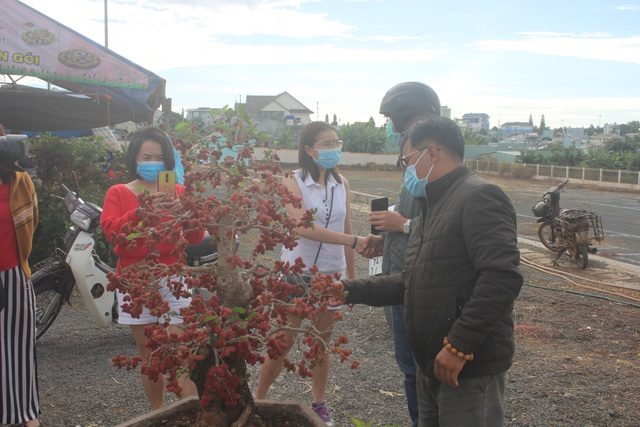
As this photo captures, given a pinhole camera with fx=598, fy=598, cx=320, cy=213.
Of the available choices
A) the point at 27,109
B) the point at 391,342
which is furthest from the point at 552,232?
the point at 27,109

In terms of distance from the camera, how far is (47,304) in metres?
4.91

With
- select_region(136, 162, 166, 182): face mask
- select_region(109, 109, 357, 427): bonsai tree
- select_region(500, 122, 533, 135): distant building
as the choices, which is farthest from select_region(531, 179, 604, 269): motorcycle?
Answer: select_region(500, 122, 533, 135): distant building

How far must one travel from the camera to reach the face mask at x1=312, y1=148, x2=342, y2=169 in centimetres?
356

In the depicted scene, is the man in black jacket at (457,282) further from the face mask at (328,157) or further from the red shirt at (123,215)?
the red shirt at (123,215)

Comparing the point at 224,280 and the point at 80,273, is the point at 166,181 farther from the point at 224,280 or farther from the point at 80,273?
the point at 80,273

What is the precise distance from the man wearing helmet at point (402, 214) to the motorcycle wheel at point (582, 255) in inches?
276

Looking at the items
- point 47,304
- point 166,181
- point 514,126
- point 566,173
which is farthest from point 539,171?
point 514,126

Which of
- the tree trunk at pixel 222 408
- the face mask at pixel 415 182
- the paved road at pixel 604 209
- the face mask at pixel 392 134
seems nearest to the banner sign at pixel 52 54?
the face mask at pixel 392 134

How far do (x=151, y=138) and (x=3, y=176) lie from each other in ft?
2.83

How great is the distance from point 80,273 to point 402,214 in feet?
9.01

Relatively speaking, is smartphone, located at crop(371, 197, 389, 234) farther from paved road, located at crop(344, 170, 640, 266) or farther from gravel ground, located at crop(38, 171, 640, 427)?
paved road, located at crop(344, 170, 640, 266)

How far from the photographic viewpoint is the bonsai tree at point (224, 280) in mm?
1979

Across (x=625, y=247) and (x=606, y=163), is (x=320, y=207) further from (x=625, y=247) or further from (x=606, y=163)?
(x=606, y=163)

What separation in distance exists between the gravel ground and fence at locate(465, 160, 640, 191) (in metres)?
29.4
